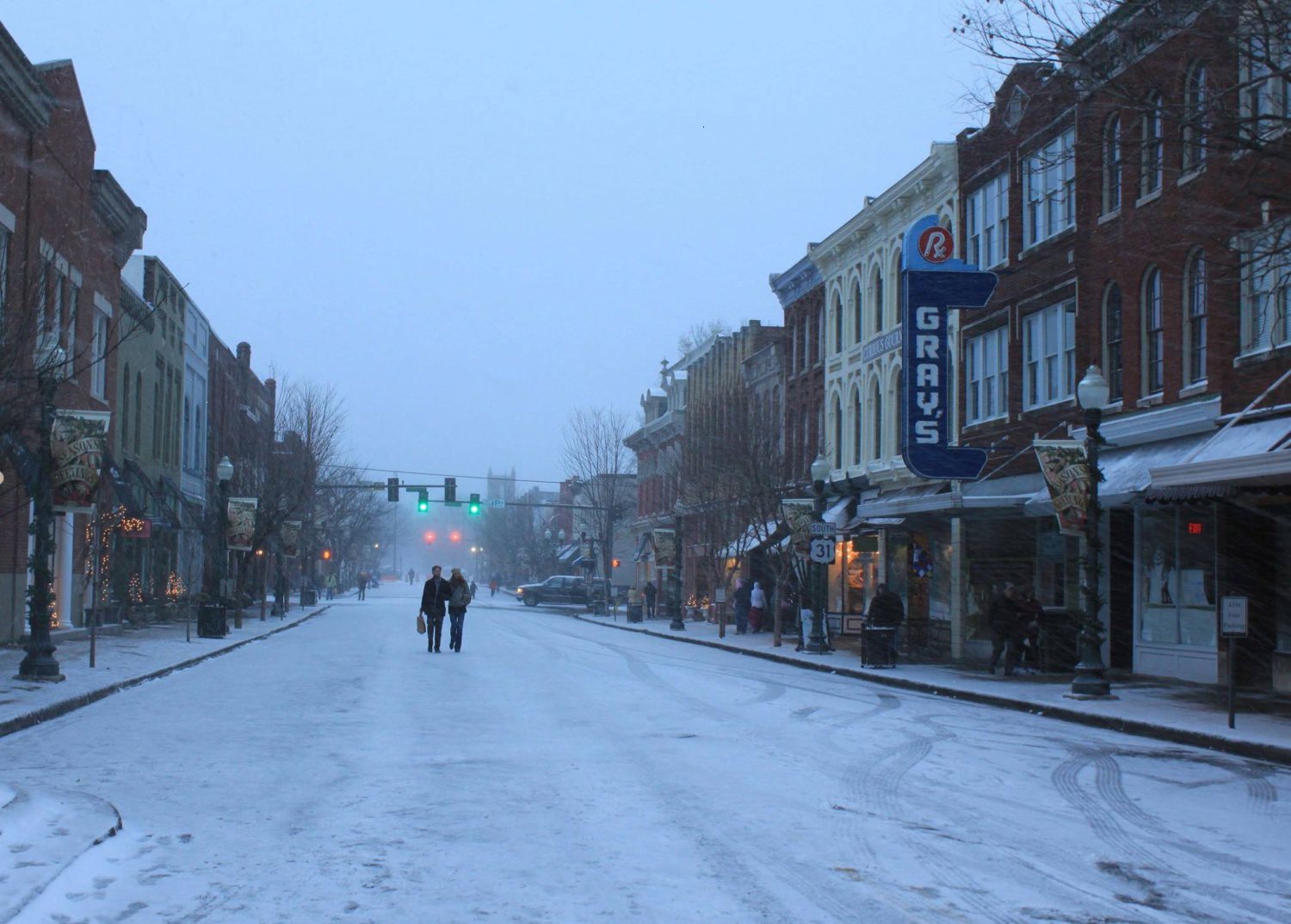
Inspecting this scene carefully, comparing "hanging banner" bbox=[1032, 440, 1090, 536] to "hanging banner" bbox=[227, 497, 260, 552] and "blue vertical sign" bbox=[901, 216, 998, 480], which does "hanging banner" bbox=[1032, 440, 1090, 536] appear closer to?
"blue vertical sign" bbox=[901, 216, 998, 480]

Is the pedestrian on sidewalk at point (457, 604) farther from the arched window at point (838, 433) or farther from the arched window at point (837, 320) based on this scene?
the arched window at point (837, 320)

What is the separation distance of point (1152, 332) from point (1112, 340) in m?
1.38

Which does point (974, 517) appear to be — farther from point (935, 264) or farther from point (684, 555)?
point (684, 555)

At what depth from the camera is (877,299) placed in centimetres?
3894

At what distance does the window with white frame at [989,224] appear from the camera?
3084 cm

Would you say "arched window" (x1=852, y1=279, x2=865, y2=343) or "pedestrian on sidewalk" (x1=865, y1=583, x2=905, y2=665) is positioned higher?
"arched window" (x1=852, y1=279, x2=865, y2=343)

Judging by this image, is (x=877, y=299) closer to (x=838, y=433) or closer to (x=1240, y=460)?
(x=838, y=433)

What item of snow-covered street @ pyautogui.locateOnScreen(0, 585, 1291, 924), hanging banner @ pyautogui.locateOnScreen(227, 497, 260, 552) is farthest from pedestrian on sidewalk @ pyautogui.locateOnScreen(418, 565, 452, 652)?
snow-covered street @ pyautogui.locateOnScreen(0, 585, 1291, 924)

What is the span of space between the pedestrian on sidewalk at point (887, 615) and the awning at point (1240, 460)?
7.71m

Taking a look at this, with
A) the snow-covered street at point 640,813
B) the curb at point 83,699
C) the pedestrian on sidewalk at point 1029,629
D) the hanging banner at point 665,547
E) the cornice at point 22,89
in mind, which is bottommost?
the curb at point 83,699

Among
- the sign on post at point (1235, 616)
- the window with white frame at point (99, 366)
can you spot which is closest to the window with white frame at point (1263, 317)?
the sign on post at point (1235, 616)

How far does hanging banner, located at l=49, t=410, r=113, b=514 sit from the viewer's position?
19.8 meters

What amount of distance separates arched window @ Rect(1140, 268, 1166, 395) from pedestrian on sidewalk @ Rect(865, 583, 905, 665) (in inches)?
251

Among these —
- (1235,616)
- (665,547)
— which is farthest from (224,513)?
(1235,616)
